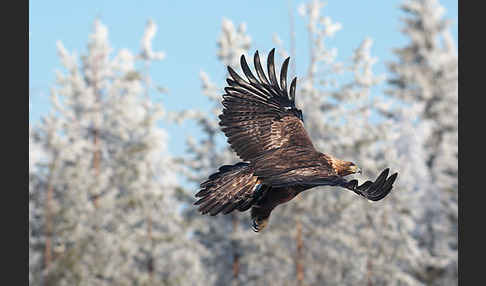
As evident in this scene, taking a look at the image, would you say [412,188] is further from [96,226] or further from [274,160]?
[274,160]

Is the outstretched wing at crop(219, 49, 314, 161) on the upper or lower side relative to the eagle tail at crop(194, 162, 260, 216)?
upper

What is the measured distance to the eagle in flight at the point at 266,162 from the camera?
28.5 ft

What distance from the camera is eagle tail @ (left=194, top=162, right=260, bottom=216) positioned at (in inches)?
350

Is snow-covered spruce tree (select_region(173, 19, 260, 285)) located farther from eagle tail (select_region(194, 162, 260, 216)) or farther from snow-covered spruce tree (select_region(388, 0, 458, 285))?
eagle tail (select_region(194, 162, 260, 216))

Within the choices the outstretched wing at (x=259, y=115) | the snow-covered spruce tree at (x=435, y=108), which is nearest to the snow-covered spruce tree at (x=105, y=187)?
the snow-covered spruce tree at (x=435, y=108)

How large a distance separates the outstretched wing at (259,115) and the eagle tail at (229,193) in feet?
2.93

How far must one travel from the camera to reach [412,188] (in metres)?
30.7

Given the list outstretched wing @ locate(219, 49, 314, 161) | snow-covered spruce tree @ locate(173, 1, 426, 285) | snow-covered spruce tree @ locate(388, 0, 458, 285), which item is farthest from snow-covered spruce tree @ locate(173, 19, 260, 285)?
outstretched wing @ locate(219, 49, 314, 161)

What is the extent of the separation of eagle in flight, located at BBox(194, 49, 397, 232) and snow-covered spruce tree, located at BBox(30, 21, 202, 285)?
1570 cm

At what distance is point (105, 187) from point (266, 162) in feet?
62.0

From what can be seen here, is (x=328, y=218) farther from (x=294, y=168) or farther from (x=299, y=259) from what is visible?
(x=294, y=168)

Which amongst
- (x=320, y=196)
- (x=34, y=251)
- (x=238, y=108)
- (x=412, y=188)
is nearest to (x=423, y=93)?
(x=412, y=188)

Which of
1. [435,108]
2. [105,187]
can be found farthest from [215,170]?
[435,108]

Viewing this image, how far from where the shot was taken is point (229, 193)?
354 inches
